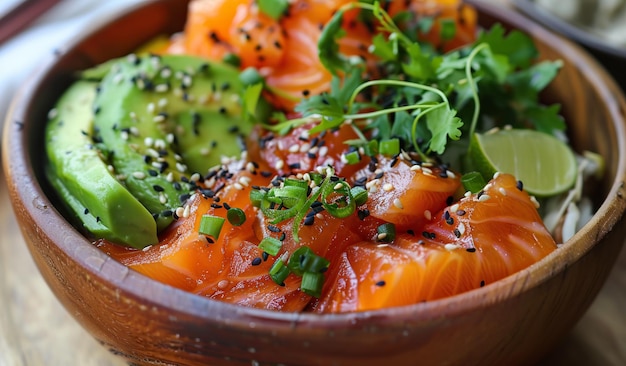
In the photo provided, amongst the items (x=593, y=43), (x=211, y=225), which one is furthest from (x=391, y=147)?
(x=593, y=43)

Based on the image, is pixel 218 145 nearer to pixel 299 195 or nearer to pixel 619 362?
pixel 299 195

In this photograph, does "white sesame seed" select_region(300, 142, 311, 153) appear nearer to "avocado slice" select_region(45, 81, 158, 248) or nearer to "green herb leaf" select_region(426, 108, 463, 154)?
"green herb leaf" select_region(426, 108, 463, 154)

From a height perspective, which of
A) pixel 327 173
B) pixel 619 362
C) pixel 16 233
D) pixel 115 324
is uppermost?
pixel 327 173

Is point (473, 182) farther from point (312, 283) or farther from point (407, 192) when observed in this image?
point (312, 283)

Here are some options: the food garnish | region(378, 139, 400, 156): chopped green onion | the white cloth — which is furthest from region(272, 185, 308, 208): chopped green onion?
the white cloth

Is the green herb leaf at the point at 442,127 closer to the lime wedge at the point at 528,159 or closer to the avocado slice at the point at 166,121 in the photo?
the lime wedge at the point at 528,159

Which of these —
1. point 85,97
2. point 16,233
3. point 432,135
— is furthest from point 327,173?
point 16,233

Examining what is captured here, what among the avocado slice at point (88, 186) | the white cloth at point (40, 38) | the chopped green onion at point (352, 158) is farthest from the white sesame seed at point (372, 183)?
the white cloth at point (40, 38)
